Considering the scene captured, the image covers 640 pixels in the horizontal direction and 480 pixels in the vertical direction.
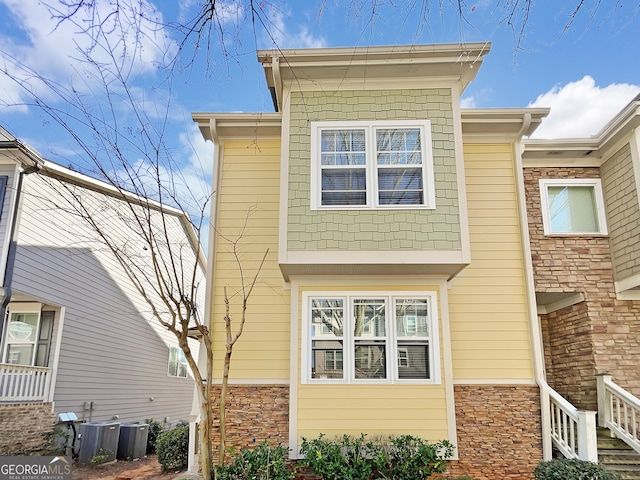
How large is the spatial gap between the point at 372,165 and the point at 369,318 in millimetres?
2646

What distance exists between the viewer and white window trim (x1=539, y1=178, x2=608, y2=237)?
1022 cm

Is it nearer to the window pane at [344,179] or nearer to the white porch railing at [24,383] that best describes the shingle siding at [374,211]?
the window pane at [344,179]

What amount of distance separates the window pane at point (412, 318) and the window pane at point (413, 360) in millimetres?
182

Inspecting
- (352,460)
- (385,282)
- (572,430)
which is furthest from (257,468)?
(572,430)

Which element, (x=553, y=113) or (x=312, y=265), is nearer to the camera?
(x=312, y=265)

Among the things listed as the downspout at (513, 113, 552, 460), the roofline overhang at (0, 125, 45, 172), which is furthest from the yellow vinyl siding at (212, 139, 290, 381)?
the roofline overhang at (0, 125, 45, 172)

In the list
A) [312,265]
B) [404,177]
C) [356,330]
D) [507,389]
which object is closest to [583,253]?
[507,389]

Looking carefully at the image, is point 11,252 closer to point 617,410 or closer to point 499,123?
point 499,123

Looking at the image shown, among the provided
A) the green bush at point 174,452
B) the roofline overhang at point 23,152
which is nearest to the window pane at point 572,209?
the green bush at point 174,452

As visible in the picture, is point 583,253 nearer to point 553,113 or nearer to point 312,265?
point 553,113

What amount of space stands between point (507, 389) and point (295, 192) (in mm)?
4991

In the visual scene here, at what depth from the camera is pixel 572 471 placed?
6.85 metres

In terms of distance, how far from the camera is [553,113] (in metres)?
9.63

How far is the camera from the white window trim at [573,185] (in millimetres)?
10219
